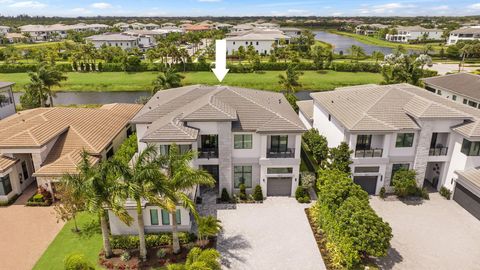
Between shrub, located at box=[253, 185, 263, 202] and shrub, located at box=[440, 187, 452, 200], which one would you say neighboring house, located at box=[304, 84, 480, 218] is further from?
shrub, located at box=[253, 185, 263, 202]

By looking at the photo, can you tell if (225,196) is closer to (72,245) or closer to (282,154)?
(282,154)

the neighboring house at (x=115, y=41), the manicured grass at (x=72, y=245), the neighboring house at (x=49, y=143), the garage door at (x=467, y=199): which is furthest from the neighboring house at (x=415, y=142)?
the neighboring house at (x=115, y=41)

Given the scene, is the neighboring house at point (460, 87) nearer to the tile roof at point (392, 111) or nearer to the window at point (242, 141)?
the tile roof at point (392, 111)

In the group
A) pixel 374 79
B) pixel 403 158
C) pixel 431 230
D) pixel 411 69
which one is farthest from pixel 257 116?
pixel 374 79

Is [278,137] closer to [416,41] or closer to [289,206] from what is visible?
[289,206]

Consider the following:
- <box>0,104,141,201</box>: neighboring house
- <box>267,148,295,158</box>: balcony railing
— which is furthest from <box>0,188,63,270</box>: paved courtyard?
<box>267,148,295,158</box>: balcony railing

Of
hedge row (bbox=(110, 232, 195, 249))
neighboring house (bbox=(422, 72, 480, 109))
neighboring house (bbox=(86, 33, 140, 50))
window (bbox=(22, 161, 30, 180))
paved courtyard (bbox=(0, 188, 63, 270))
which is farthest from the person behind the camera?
neighboring house (bbox=(86, 33, 140, 50))
